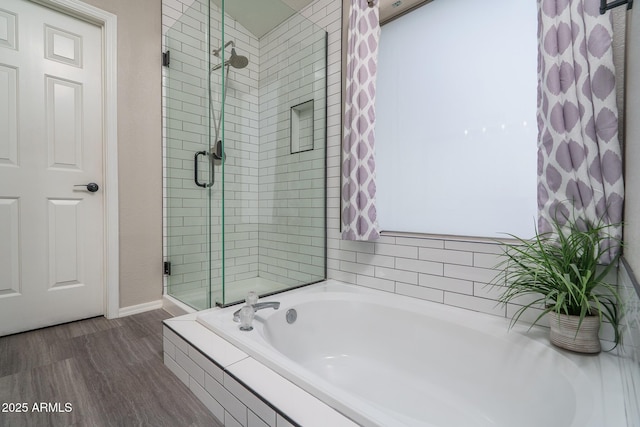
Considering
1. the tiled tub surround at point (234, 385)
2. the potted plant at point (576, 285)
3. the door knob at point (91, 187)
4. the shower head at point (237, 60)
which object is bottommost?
the tiled tub surround at point (234, 385)

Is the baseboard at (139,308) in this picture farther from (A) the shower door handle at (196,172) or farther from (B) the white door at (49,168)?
(A) the shower door handle at (196,172)

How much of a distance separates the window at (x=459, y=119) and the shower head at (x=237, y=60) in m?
0.86

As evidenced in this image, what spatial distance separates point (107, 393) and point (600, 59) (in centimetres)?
241

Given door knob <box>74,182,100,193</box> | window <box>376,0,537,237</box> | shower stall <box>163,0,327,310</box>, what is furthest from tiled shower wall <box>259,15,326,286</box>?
door knob <box>74,182,100,193</box>

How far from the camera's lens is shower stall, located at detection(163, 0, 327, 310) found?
1779 millimetres

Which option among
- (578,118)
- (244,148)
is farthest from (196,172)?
(578,118)

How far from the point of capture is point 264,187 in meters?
A: 2.01

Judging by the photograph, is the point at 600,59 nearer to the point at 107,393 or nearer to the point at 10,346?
the point at 107,393

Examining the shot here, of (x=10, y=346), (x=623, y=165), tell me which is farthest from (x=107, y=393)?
(x=623, y=165)

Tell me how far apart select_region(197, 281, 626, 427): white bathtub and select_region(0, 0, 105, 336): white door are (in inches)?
51.7

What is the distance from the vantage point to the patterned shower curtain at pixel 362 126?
A: 175 cm

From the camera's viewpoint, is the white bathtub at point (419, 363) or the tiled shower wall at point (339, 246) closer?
the white bathtub at point (419, 363)

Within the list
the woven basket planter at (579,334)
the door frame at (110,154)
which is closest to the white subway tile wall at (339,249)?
the woven basket planter at (579,334)

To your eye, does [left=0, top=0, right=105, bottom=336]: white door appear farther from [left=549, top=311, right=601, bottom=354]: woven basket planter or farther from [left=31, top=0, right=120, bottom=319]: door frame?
[left=549, top=311, right=601, bottom=354]: woven basket planter
